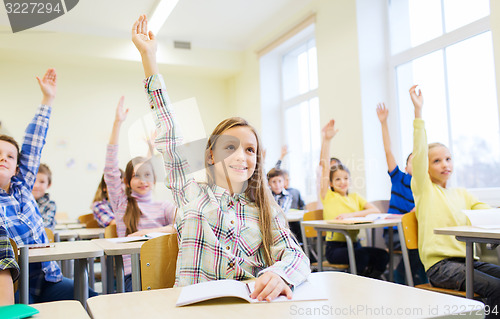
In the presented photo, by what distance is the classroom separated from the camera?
12.4 ft

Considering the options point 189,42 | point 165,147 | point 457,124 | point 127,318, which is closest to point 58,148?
point 189,42

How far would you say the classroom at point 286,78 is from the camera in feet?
12.4

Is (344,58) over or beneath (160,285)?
over

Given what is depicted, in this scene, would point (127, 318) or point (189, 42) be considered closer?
point (127, 318)

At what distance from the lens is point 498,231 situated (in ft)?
5.82

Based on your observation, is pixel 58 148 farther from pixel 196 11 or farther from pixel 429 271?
pixel 429 271

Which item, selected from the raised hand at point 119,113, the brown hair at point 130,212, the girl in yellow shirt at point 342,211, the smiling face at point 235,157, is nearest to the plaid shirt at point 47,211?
the brown hair at point 130,212

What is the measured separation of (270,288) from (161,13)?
5.08m

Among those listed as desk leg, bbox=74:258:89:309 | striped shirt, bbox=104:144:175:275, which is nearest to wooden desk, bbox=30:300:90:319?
desk leg, bbox=74:258:89:309

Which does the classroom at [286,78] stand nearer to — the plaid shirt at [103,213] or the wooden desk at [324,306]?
the plaid shirt at [103,213]

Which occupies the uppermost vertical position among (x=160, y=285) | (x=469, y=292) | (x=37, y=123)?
(x=37, y=123)

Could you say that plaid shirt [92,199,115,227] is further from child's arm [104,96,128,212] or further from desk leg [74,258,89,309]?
desk leg [74,258,89,309]

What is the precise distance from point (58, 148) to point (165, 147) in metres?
5.57

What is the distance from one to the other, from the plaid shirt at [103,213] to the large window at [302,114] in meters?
2.85
